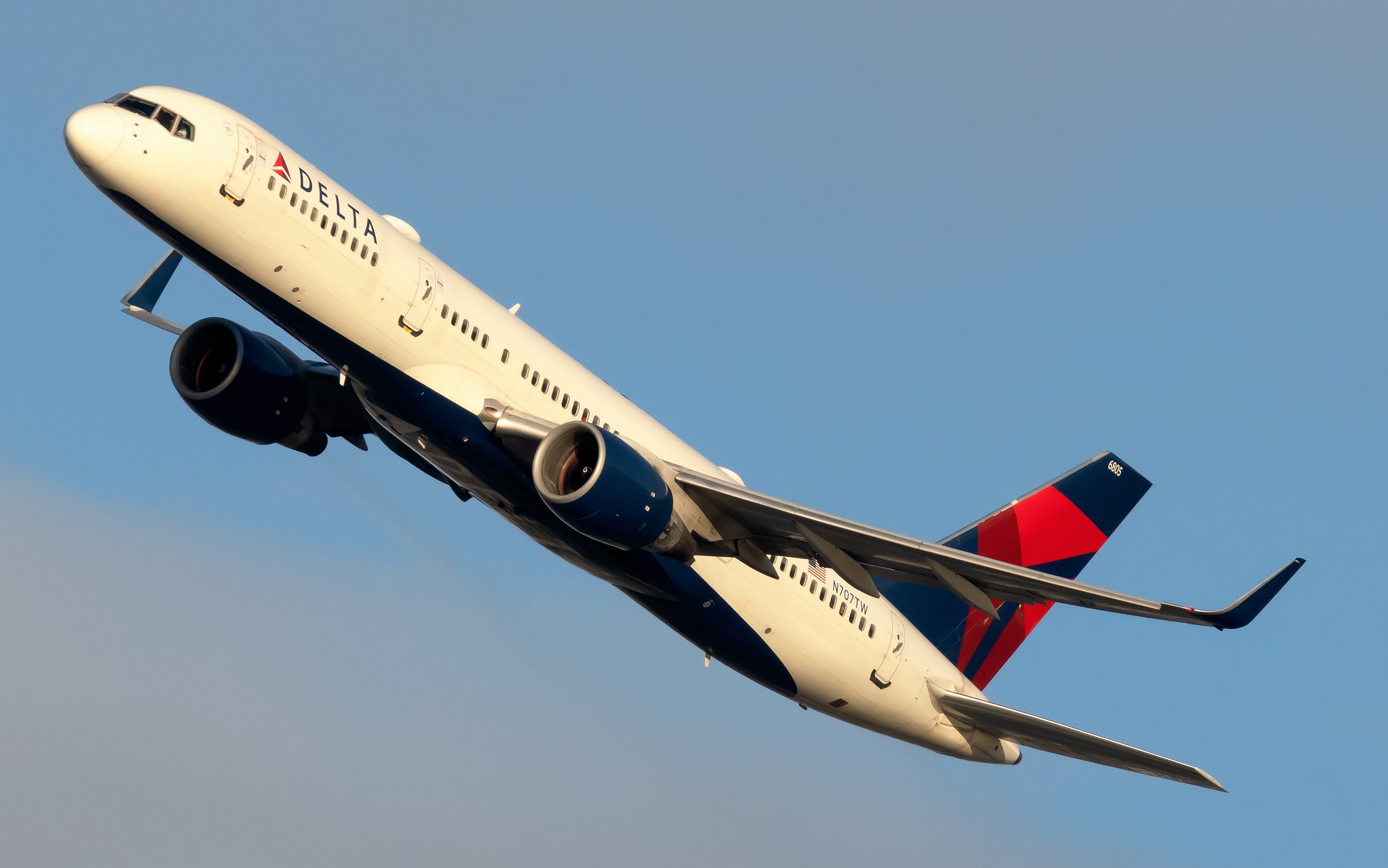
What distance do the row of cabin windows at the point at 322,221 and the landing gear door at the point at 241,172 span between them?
421 millimetres

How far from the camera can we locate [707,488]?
3234cm

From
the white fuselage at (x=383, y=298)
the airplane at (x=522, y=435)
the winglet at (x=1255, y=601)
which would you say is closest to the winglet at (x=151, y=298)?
the airplane at (x=522, y=435)

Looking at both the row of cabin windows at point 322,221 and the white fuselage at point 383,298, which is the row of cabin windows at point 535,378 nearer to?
the white fuselage at point 383,298

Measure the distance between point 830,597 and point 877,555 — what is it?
5.28 metres

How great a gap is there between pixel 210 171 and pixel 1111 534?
26827 millimetres

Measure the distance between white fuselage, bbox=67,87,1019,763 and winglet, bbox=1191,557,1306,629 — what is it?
12.5 m

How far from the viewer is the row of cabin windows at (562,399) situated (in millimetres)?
32844

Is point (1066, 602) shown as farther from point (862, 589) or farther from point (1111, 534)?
point (1111, 534)

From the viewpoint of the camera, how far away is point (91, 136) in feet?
94.2

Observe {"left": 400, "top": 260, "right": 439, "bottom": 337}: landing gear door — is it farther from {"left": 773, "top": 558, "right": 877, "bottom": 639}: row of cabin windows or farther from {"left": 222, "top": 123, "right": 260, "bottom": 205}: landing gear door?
{"left": 773, "top": 558, "right": 877, "bottom": 639}: row of cabin windows

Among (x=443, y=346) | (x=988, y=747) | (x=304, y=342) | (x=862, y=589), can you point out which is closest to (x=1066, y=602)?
(x=862, y=589)

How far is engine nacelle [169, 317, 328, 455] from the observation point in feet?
117

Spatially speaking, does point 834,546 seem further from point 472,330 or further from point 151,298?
point 151,298

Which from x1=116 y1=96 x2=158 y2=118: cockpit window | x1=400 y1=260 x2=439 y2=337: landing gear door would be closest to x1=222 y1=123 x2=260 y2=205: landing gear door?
x1=116 y1=96 x2=158 y2=118: cockpit window
